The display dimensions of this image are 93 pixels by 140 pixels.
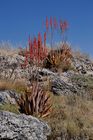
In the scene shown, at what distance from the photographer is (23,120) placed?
903 cm

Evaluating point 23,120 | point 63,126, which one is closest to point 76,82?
point 63,126

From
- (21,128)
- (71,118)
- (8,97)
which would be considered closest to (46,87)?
(8,97)

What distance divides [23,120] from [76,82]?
581 cm

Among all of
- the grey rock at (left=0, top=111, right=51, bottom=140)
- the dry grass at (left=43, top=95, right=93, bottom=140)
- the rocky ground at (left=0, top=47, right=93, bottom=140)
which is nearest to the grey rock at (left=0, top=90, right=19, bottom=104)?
the rocky ground at (left=0, top=47, right=93, bottom=140)

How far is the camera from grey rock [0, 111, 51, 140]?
8.56 m

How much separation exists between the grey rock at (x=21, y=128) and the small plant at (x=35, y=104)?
3.88 ft

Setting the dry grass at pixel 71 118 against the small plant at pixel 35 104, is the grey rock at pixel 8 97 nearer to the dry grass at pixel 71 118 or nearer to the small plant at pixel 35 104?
the small plant at pixel 35 104

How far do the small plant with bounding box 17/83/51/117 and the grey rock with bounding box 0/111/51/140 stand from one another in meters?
1.18

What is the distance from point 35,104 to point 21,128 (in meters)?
1.89

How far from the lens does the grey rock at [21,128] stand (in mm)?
8565

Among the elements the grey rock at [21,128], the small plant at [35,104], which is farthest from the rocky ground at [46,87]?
the small plant at [35,104]

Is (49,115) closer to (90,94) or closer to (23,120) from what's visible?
(23,120)

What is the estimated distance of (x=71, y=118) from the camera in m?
10.6

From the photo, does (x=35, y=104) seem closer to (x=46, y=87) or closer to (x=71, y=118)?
(x=71, y=118)
